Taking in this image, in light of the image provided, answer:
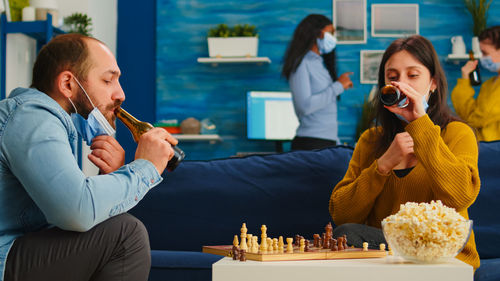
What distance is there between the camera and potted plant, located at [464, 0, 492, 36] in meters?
5.40

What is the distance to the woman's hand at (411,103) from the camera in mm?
1833

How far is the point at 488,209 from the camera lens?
7.66 feet

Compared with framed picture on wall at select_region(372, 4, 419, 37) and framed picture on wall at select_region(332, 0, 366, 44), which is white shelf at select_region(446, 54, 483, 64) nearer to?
framed picture on wall at select_region(372, 4, 419, 37)

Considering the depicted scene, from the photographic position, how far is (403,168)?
6.54ft

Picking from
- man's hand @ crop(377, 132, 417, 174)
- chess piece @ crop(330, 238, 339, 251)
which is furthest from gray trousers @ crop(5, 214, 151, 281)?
man's hand @ crop(377, 132, 417, 174)

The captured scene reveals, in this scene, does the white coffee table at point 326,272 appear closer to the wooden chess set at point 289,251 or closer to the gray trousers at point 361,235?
the wooden chess set at point 289,251

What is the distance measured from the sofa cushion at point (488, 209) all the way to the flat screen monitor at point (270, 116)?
3125 mm

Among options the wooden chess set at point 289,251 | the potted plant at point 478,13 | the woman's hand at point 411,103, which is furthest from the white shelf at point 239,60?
the wooden chess set at point 289,251

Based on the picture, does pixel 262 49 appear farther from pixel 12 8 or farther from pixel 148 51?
pixel 12 8

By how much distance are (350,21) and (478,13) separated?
1115 millimetres

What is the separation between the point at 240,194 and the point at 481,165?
0.93 m

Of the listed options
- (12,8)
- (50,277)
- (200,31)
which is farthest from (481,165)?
(200,31)

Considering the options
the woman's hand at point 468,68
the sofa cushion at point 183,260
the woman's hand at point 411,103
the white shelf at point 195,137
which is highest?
the woman's hand at point 468,68

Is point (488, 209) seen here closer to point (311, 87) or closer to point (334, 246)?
point (334, 246)
